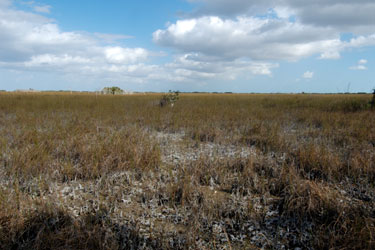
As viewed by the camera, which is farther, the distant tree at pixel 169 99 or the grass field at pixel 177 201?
the distant tree at pixel 169 99

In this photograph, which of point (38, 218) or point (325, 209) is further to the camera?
point (325, 209)

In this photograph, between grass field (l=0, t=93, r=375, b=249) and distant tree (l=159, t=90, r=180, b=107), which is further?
distant tree (l=159, t=90, r=180, b=107)

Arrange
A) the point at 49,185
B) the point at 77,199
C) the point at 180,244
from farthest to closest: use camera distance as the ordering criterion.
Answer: the point at 49,185 → the point at 77,199 → the point at 180,244

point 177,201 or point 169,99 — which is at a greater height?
point 169,99

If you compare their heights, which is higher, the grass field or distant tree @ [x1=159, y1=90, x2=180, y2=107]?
distant tree @ [x1=159, y1=90, x2=180, y2=107]

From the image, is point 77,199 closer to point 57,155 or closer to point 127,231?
point 127,231

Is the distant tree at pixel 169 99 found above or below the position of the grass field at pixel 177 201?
above

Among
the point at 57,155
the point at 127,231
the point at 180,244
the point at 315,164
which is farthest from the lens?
the point at 57,155

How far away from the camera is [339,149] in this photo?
507cm

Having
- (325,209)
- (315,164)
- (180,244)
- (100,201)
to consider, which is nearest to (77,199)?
(100,201)

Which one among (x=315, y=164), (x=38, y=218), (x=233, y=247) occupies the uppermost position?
(x=315, y=164)

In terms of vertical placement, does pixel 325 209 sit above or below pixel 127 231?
above

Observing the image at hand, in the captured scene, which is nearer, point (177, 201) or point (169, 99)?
point (177, 201)

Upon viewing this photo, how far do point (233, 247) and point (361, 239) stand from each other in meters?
1.26
